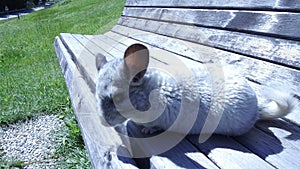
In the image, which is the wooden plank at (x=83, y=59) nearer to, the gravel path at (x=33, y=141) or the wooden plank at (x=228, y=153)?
the gravel path at (x=33, y=141)

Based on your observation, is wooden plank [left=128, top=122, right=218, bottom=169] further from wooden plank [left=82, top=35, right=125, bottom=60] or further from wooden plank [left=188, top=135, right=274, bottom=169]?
wooden plank [left=82, top=35, right=125, bottom=60]

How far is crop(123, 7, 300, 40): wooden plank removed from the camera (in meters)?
2.30

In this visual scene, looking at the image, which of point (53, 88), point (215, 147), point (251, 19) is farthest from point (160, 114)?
point (53, 88)

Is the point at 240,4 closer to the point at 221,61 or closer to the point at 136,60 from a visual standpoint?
the point at 221,61

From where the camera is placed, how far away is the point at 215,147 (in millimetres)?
1654

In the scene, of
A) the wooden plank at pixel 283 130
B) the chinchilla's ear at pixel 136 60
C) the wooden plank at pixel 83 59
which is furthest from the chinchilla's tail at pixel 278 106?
the wooden plank at pixel 83 59

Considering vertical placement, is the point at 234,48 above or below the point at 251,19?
below

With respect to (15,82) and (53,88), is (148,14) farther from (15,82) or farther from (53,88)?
(15,82)

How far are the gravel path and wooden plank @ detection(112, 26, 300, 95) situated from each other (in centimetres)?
174

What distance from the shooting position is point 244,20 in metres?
2.81

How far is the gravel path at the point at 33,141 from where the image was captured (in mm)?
3700

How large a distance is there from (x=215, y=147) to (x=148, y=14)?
3.94 m

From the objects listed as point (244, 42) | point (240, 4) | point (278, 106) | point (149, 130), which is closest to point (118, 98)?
point (149, 130)

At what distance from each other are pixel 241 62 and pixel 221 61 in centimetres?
19
